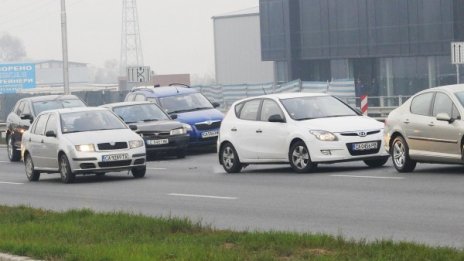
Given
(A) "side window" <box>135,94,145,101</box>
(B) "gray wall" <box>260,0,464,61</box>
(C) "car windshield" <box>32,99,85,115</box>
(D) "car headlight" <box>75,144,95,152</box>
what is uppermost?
(B) "gray wall" <box>260,0,464,61</box>

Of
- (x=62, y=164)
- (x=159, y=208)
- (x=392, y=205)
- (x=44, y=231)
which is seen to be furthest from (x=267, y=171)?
(x=44, y=231)

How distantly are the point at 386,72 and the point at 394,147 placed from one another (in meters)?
61.8

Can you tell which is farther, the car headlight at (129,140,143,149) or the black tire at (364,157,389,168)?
the car headlight at (129,140,143,149)

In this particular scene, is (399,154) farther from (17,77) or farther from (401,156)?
(17,77)

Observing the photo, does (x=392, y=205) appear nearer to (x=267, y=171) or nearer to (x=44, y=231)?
(x=44, y=231)

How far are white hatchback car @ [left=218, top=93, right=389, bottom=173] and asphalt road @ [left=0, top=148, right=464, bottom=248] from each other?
0.32 meters

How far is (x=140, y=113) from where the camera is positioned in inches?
1328

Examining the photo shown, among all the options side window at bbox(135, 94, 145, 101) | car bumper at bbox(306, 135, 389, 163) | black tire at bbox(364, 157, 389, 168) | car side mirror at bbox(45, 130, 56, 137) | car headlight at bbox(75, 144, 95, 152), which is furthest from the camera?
side window at bbox(135, 94, 145, 101)

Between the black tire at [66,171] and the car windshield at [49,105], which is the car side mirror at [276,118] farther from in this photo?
the car windshield at [49,105]

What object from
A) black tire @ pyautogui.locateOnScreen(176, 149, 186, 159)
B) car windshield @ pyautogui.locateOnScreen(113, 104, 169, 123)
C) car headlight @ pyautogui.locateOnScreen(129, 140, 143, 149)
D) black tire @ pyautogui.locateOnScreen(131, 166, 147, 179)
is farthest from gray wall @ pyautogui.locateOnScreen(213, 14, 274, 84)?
car headlight @ pyautogui.locateOnScreen(129, 140, 143, 149)

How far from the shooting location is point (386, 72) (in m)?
83.5

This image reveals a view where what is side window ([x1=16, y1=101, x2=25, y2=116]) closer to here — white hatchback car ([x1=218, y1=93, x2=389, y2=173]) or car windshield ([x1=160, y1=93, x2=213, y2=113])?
car windshield ([x1=160, y1=93, x2=213, y2=113])

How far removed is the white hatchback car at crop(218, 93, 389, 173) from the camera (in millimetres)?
23062

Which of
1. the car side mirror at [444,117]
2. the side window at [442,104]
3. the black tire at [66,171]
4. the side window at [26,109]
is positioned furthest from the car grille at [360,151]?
the side window at [26,109]
